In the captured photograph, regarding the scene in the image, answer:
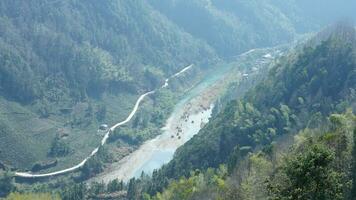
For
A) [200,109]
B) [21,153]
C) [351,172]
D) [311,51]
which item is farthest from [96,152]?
[351,172]

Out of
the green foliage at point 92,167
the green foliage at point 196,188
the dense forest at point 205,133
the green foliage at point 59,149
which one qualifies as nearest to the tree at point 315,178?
the dense forest at point 205,133

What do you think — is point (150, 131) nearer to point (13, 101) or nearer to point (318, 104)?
point (13, 101)

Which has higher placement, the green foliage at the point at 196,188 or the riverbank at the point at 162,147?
the green foliage at the point at 196,188

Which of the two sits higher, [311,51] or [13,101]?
[311,51]

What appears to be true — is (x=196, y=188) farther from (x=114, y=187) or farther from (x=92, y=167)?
(x=92, y=167)

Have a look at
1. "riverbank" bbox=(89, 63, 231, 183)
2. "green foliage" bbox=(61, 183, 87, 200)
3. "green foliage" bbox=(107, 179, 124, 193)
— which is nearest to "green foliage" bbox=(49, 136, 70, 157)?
"riverbank" bbox=(89, 63, 231, 183)

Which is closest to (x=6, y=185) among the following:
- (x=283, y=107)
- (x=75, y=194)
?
(x=75, y=194)

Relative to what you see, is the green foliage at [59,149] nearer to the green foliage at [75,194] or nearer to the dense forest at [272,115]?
the green foliage at [75,194]
